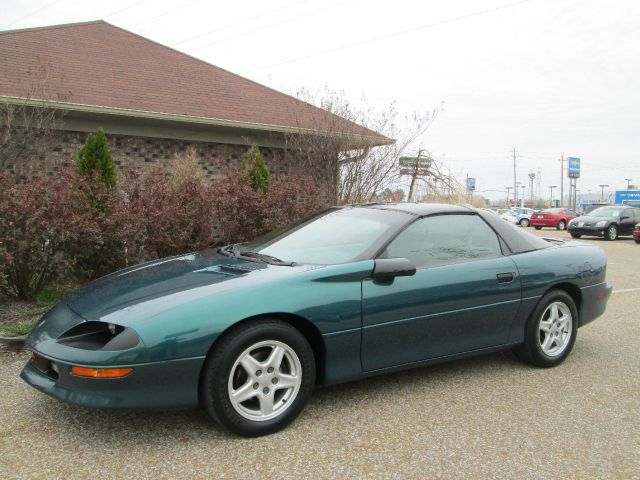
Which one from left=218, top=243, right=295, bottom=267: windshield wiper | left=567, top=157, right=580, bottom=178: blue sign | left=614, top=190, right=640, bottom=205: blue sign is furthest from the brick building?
left=567, top=157, right=580, bottom=178: blue sign

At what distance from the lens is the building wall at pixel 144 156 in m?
9.08

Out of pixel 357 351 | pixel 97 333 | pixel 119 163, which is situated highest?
pixel 119 163

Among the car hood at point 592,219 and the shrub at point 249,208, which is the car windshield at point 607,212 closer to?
the car hood at point 592,219

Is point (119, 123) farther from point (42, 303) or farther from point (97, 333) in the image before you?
point (97, 333)

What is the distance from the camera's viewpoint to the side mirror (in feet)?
11.1

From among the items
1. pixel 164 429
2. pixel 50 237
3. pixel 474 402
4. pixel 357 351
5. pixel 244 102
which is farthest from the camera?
pixel 244 102

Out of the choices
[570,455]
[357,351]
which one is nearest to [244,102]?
[357,351]

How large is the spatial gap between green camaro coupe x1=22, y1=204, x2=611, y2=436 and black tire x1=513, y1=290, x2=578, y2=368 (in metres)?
0.01

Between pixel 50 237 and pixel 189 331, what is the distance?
3.40 metres

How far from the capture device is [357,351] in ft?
10.9

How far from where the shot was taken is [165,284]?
329cm

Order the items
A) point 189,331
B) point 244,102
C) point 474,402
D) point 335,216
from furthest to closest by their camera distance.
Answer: point 244,102 < point 335,216 < point 474,402 < point 189,331

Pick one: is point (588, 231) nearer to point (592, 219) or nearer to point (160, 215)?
point (592, 219)

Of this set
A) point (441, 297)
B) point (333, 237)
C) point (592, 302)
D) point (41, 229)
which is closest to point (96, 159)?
point (41, 229)
